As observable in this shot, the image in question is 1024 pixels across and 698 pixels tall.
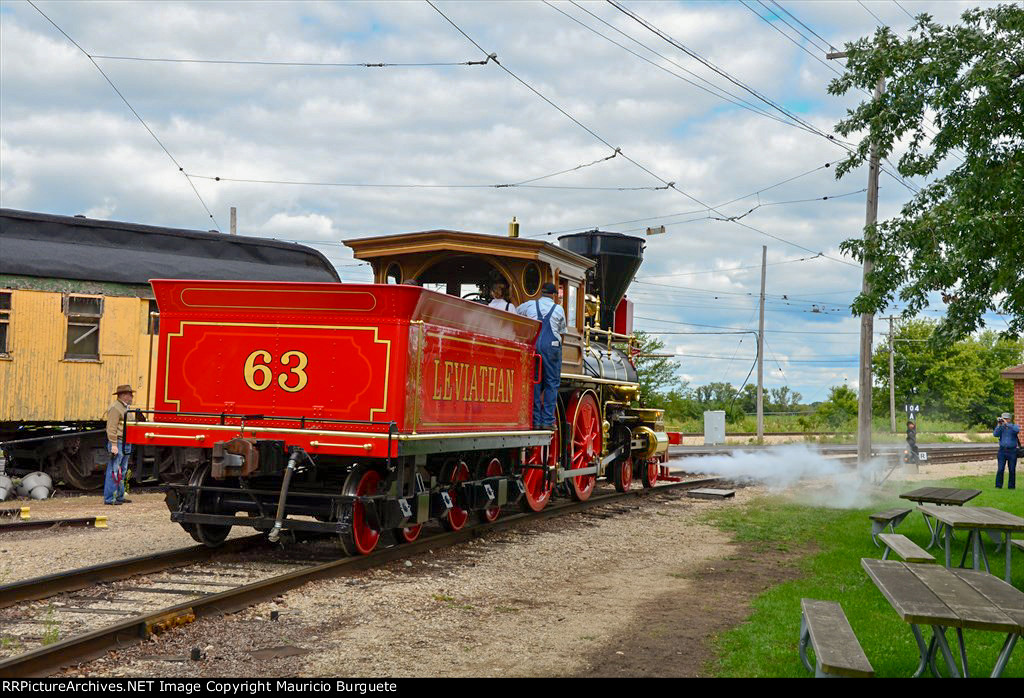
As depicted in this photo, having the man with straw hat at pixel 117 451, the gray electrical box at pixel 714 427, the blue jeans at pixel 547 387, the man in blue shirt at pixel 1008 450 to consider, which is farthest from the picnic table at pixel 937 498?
the gray electrical box at pixel 714 427

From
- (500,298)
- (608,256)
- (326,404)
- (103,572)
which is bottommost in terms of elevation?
(103,572)

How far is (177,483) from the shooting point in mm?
8109

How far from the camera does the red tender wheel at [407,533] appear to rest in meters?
8.80

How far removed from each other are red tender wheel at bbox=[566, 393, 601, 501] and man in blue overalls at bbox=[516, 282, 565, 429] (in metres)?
1.20

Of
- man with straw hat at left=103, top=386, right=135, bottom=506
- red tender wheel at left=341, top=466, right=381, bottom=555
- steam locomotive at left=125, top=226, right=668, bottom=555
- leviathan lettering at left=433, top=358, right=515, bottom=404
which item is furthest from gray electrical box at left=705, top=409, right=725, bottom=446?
red tender wheel at left=341, top=466, right=381, bottom=555

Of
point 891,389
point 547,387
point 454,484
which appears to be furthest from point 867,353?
point 891,389

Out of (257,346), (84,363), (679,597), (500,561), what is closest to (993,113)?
(679,597)

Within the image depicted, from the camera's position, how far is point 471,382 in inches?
355

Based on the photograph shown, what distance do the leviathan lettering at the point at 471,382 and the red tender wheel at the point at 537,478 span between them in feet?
4.70

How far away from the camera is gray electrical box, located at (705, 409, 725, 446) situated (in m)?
32.2

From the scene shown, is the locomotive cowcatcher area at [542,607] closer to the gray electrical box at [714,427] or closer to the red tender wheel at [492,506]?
the red tender wheel at [492,506]

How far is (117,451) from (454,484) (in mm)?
4737

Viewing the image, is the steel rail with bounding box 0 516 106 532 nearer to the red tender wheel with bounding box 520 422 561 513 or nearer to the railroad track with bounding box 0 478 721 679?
the railroad track with bounding box 0 478 721 679

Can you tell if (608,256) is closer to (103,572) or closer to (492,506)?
(492,506)
